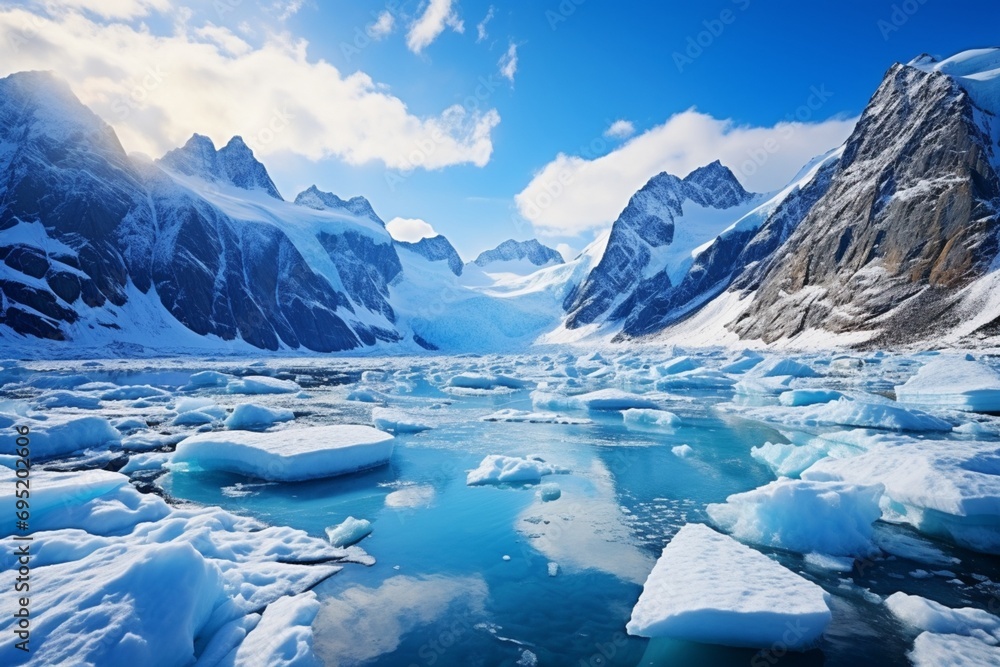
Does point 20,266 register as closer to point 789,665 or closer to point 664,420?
point 664,420

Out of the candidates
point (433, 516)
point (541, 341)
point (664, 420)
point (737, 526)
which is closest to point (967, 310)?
point (664, 420)

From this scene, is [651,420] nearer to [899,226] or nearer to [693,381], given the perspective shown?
[693,381]

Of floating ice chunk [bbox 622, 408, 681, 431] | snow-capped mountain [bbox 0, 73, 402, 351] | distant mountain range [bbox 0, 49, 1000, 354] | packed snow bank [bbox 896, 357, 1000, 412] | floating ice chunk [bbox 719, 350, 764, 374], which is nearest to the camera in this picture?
floating ice chunk [bbox 622, 408, 681, 431]

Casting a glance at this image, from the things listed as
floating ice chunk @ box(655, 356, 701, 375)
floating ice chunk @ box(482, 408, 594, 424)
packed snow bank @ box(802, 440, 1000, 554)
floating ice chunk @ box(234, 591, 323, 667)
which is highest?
floating ice chunk @ box(655, 356, 701, 375)

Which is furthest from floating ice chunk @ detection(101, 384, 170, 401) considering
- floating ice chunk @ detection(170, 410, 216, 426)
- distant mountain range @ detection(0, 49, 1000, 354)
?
distant mountain range @ detection(0, 49, 1000, 354)

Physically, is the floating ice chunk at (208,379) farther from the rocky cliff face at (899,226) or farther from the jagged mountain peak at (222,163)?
the jagged mountain peak at (222,163)

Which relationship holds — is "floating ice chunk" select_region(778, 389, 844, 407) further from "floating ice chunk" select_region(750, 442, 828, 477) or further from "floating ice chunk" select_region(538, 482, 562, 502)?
"floating ice chunk" select_region(538, 482, 562, 502)
